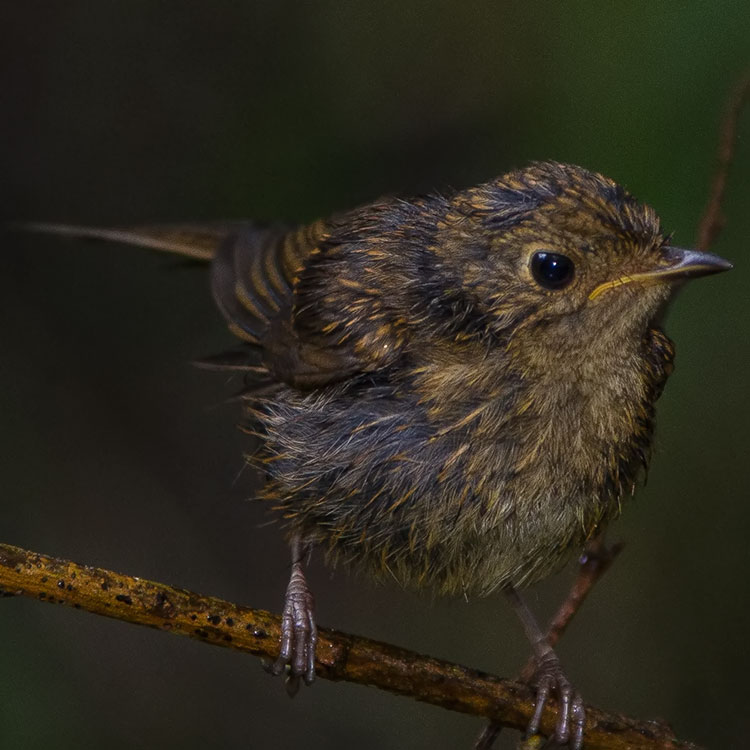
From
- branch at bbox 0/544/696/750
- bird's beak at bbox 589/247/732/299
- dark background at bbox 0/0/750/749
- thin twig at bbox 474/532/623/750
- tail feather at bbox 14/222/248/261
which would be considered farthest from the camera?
dark background at bbox 0/0/750/749

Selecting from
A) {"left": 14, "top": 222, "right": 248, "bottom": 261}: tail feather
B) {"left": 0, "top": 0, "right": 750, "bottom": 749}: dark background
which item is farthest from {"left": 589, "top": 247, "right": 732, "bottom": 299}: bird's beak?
{"left": 14, "top": 222, "right": 248, "bottom": 261}: tail feather

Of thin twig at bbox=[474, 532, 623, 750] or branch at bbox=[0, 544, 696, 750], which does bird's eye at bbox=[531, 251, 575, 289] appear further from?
branch at bbox=[0, 544, 696, 750]

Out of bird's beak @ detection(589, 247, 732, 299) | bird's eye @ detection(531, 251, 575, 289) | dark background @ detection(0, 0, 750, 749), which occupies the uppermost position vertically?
bird's beak @ detection(589, 247, 732, 299)

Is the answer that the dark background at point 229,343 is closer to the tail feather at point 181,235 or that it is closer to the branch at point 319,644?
the tail feather at point 181,235

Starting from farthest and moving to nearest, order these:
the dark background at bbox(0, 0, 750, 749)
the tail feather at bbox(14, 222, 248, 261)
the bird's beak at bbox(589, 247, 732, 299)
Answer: the dark background at bbox(0, 0, 750, 749) → the tail feather at bbox(14, 222, 248, 261) → the bird's beak at bbox(589, 247, 732, 299)

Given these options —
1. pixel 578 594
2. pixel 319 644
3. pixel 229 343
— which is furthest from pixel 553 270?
pixel 229 343

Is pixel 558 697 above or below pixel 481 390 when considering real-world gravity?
below

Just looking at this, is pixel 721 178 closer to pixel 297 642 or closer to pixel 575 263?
pixel 575 263

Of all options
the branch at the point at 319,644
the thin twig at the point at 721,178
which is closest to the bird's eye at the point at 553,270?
the thin twig at the point at 721,178
